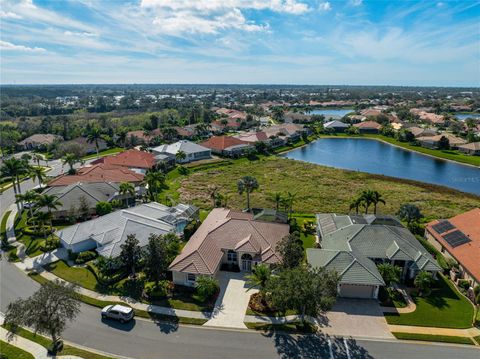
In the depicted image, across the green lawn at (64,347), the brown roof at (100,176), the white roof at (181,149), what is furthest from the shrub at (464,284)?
the white roof at (181,149)

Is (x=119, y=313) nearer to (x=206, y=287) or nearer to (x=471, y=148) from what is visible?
(x=206, y=287)

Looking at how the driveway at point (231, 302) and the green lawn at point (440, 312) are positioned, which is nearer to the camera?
the driveway at point (231, 302)

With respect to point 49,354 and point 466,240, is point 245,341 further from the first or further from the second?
point 466,240

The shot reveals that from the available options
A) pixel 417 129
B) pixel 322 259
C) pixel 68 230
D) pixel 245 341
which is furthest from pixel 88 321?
pixel 417 129

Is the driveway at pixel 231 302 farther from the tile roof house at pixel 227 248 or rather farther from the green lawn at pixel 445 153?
the green lawn at pixel 445 153

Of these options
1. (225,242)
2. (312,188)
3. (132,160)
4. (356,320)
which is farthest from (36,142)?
(356,320)
